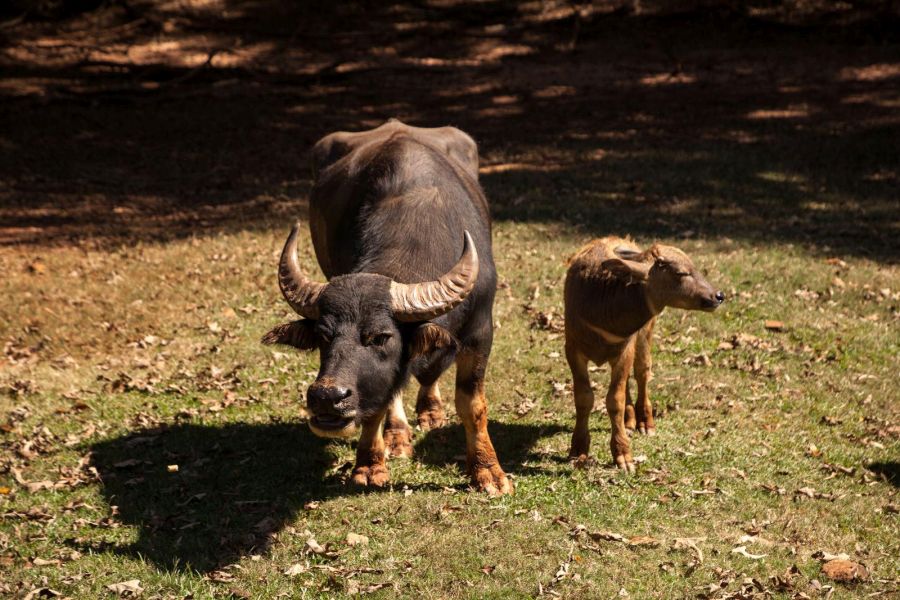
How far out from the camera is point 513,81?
2467 cm

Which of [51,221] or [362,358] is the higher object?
[362,358]

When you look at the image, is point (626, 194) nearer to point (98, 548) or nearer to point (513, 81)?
point (513, 81)

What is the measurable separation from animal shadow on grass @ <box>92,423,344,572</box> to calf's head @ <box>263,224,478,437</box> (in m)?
1.34

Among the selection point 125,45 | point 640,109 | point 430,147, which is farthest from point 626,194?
point 125,45

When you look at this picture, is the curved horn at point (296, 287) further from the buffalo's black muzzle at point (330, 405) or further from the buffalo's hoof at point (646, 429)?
the buffalo's hoof at point (646, 429)

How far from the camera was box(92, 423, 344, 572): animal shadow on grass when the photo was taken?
708cm

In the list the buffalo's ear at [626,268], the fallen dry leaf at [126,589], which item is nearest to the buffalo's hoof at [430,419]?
the buffalo's ear at [626,268]

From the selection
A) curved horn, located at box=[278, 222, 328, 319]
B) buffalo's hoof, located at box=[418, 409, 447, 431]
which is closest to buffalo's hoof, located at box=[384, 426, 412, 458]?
buffalo's hoof, located at box=[418, 409, 447, 431]

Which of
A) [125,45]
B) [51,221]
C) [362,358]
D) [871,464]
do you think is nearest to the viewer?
[362,358]

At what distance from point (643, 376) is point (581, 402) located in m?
0.82

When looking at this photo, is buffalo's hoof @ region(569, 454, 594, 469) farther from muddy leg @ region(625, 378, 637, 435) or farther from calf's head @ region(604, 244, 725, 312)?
calf's head @ region(604, 244, 725, 312)

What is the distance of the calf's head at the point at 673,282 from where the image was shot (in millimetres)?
7535

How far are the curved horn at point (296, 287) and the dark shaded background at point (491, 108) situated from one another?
A: 8645 mm

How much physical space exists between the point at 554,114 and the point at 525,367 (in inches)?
507
